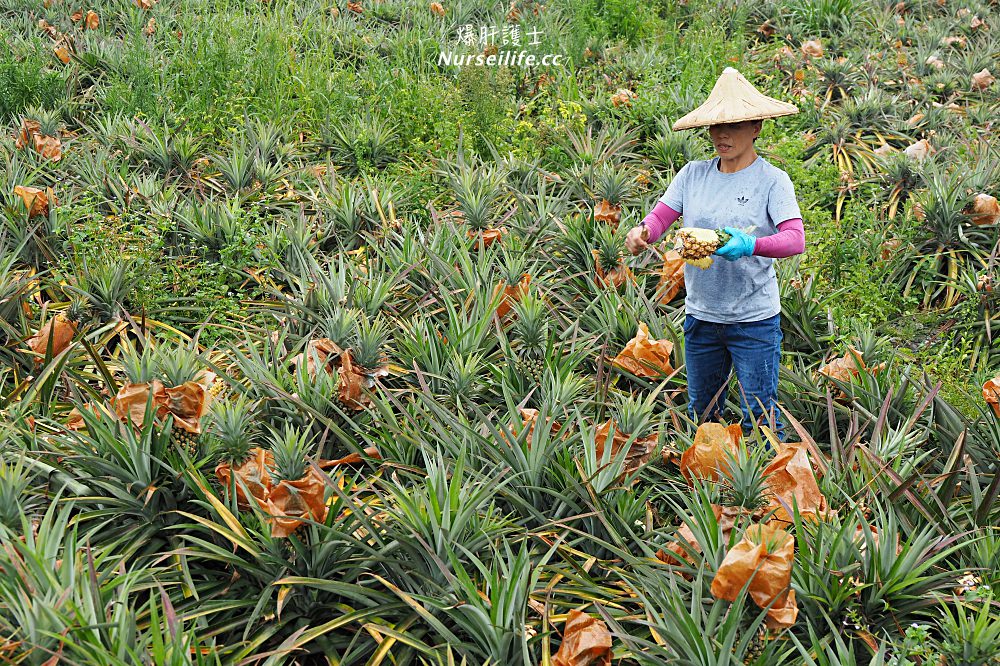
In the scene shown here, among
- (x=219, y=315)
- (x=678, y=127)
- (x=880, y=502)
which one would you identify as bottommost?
(x=219, y=315)

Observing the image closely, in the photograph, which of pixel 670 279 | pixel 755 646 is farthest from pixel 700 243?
pixel 670 279

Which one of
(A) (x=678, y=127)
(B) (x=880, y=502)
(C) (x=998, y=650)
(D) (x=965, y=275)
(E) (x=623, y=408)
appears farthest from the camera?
(D) (x=965, y=275)

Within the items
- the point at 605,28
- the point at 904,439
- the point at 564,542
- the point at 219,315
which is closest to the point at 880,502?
the point at 904,439

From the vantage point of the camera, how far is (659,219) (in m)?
3.10

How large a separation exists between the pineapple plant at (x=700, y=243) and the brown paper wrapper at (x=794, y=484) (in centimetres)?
65

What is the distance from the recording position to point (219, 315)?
373 centimetres

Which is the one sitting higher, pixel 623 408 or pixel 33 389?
pixel 623 408

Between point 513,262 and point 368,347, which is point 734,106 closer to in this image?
point 513,262

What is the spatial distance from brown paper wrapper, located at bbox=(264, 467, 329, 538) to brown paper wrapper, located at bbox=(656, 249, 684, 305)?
2.06 metres

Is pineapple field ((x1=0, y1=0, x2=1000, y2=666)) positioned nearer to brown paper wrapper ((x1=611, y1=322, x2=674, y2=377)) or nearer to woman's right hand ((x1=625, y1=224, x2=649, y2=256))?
brown paper wrapper ((x1=611, y1=322, x2=674, y2=377))

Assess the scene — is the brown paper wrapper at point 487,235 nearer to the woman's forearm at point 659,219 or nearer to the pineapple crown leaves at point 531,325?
the pineapple crown leaves at point 531,325

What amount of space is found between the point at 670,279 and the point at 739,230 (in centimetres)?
118

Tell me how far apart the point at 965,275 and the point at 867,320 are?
2.72 ft

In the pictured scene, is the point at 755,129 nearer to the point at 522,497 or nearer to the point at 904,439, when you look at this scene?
the point at 904,439
